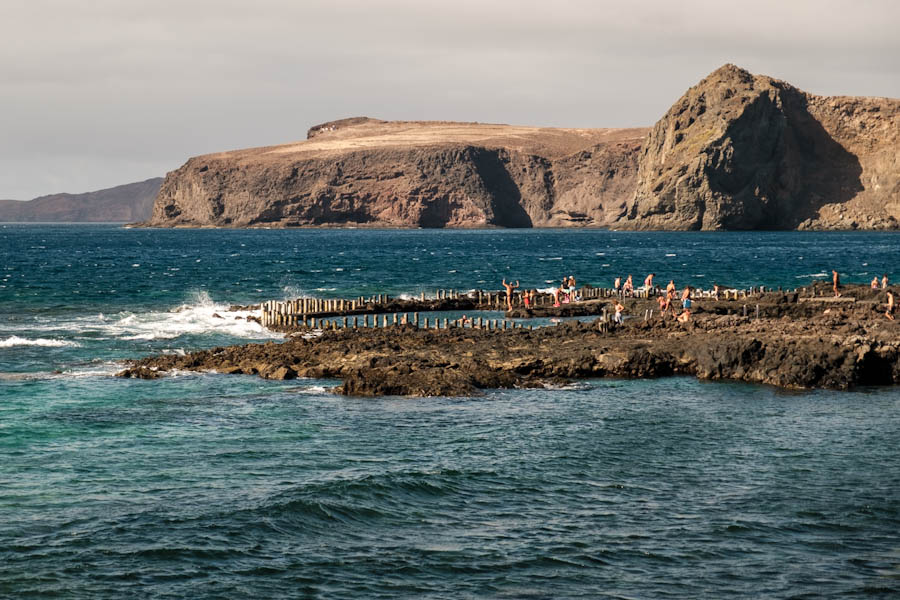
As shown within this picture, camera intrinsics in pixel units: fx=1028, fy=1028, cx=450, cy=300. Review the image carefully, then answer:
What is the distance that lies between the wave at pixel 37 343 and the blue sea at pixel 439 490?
13.2 ft

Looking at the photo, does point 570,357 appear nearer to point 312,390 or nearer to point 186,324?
point 312,390

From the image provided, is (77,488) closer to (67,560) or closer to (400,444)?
(67,560)

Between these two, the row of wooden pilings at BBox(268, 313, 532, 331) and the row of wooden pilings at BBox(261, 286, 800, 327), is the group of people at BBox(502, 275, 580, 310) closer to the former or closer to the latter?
the row of wooden pilings at BBox(261, 286, 800, 327)

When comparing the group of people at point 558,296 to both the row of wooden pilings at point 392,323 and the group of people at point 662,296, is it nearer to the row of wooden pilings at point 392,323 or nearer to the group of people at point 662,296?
the group of people at point 662,296

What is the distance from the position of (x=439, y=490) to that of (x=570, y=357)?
16700mm

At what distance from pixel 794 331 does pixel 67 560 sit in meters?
32.5

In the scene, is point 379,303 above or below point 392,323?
above

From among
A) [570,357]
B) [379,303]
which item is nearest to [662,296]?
[379,303]

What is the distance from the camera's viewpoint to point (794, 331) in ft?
141

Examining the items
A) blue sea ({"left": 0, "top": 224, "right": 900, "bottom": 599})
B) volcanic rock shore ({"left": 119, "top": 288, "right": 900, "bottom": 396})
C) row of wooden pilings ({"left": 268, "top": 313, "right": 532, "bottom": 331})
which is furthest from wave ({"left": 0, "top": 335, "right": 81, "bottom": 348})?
row of wooden pilings ({"left": 268, "top": 313, "right": 532, "bottom": 331})

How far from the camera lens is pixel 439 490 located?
77.5ft

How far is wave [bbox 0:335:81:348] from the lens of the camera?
48.2 metres

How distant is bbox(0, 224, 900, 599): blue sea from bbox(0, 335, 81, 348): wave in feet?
13.2

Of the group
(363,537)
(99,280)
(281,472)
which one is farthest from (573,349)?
(99,280)
